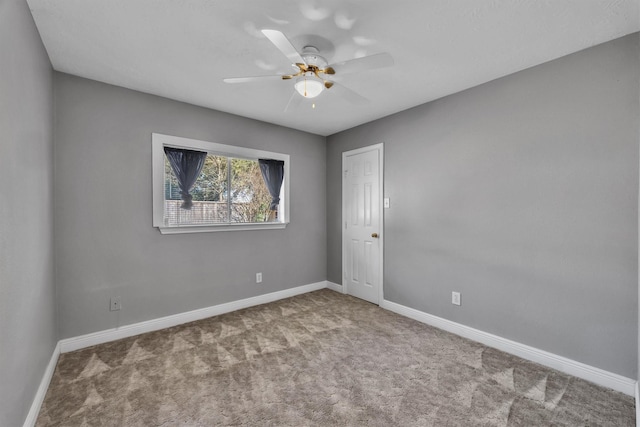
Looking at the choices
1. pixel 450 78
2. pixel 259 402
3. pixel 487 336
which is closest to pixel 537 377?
pixel 487 336

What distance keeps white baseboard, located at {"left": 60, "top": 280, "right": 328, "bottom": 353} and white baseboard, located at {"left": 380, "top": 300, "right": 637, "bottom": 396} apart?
183cm

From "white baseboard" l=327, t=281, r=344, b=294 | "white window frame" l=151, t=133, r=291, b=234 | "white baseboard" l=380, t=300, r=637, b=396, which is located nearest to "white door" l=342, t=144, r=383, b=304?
"white baseboard" l=327, t=281, r=344, b=294

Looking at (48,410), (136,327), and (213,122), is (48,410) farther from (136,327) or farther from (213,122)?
(213,122)

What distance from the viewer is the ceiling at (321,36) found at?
171 cm

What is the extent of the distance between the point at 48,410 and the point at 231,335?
1337mm

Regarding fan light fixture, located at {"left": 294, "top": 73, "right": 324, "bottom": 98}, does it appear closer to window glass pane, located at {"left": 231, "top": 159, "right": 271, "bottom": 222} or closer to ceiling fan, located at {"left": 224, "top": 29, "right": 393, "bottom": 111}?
ceiling fan, located at {"left": 224, "top": 29, "right": 393, "bottom": 111}

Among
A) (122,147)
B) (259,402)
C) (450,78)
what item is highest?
(450,78)

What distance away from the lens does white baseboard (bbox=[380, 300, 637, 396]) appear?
198 centimetres

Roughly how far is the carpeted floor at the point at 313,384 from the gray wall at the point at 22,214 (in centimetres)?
42

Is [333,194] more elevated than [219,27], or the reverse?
[219,27]

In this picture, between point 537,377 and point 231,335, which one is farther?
point 231,335

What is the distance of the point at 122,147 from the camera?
2779 mm

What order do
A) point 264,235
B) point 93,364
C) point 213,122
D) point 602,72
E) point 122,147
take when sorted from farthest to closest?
1. point 264,235
2. point 213,122
3. point 122,147
4. point 93,364
5. point 602,72

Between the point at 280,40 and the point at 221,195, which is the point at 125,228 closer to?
the point at 221,195
